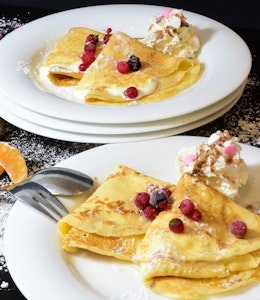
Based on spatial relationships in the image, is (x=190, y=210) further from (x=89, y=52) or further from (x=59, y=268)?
(x=89, y=52)

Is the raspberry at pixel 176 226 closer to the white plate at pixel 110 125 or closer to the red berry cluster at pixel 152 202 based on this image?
the red berry cluster at pixel 152 202

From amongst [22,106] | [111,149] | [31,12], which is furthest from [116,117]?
[31,12]

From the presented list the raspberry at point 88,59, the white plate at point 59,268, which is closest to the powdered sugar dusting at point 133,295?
the white plate at point 59,268

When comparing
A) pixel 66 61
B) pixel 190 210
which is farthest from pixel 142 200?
pixel 66 61

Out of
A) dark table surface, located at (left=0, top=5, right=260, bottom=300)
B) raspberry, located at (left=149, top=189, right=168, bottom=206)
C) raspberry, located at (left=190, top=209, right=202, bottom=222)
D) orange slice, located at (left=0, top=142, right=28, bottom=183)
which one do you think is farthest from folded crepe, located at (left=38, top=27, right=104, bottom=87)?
raspberry, located at (left=190, top=209, right=202, bottom=222)

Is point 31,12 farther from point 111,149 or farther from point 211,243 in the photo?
point 211,243

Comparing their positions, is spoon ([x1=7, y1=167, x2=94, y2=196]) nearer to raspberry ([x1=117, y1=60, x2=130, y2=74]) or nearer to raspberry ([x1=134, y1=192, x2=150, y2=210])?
raspberry ([x1=134, y1=192, x2=150, y2=210])
